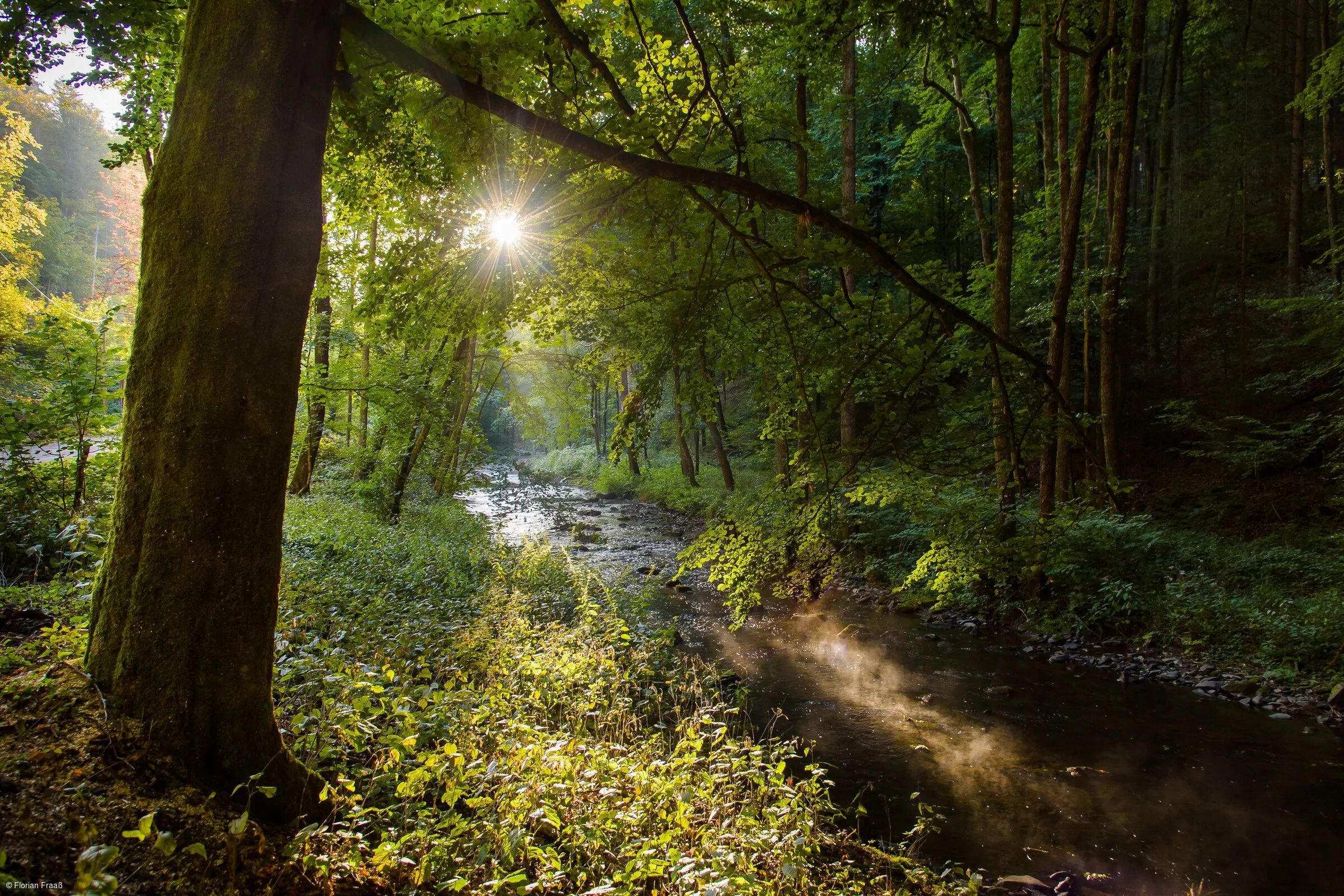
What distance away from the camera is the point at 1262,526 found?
10484 mm

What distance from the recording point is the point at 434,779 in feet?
10.4

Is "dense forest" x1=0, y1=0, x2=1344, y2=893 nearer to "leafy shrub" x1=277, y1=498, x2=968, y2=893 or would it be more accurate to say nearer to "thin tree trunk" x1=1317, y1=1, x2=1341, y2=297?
"leafy shrub" x1=277, y1=498, x2=968, y2=893

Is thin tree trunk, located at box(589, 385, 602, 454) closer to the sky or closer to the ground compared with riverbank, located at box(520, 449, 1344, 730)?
closer to the sky

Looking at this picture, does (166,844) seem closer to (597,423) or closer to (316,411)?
(316,411)

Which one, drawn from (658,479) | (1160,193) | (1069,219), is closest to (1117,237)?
(1069,219)

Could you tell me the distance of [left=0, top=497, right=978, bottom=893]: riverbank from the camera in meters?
1.81

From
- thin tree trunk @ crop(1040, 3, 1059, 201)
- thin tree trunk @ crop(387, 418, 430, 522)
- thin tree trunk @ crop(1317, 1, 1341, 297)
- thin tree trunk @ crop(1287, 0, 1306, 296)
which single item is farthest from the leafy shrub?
thin tree trunk @ crop(1287, 0, 1306, 296)

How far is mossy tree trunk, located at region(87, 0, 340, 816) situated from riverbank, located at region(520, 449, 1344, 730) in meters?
4.84

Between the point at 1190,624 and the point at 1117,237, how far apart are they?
6.45 m

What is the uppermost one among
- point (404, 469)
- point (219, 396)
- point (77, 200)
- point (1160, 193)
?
point (77, 200)

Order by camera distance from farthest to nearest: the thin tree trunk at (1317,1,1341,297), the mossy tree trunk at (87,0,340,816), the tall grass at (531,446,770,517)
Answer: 1. the tall grass at (531,446,770,517)
2. the thin tree trunk at (1317,1,1341,297)
3. the mossy tree trunk at (87,0,340,816)

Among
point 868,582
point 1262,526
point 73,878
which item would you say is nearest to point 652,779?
point 73,878

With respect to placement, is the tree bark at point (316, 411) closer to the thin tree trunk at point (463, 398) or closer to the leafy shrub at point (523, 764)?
the thin tree trunk at point (463, 398)

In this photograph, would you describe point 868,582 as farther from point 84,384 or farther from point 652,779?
point 84,384
